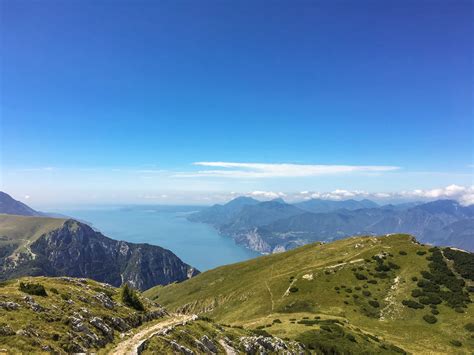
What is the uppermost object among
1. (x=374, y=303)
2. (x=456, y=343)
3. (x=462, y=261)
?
(x=462, y=261)

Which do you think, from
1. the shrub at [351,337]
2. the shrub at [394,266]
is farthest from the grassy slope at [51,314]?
the shrub at [394,266]

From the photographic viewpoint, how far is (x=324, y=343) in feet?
187

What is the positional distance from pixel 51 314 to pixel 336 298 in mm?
85658

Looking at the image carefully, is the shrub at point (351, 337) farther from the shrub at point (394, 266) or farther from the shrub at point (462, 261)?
the shrub at point (462, 261)

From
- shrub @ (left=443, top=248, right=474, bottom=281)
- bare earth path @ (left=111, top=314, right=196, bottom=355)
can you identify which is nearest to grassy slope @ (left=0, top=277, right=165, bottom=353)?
bare earth path @ (left=111, top=314, right=196, bottom=355)

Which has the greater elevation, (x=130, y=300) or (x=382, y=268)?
(x=130, y=300)

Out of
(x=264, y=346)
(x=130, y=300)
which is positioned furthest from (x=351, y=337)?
(x=130, y=300)

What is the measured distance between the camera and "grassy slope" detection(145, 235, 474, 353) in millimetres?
74438

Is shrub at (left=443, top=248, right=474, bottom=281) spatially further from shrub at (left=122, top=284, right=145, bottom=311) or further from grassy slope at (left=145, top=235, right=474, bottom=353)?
shrub at (left=122, top=284, right=145, bottom=311)

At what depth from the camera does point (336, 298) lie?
97625mm

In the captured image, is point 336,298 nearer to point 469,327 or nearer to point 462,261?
point 469,327

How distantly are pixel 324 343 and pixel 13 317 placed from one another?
1945 inches

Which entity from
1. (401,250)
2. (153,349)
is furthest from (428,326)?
(153,349)

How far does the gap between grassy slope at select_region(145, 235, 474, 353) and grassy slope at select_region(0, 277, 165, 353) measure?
Answer: 39.5m
